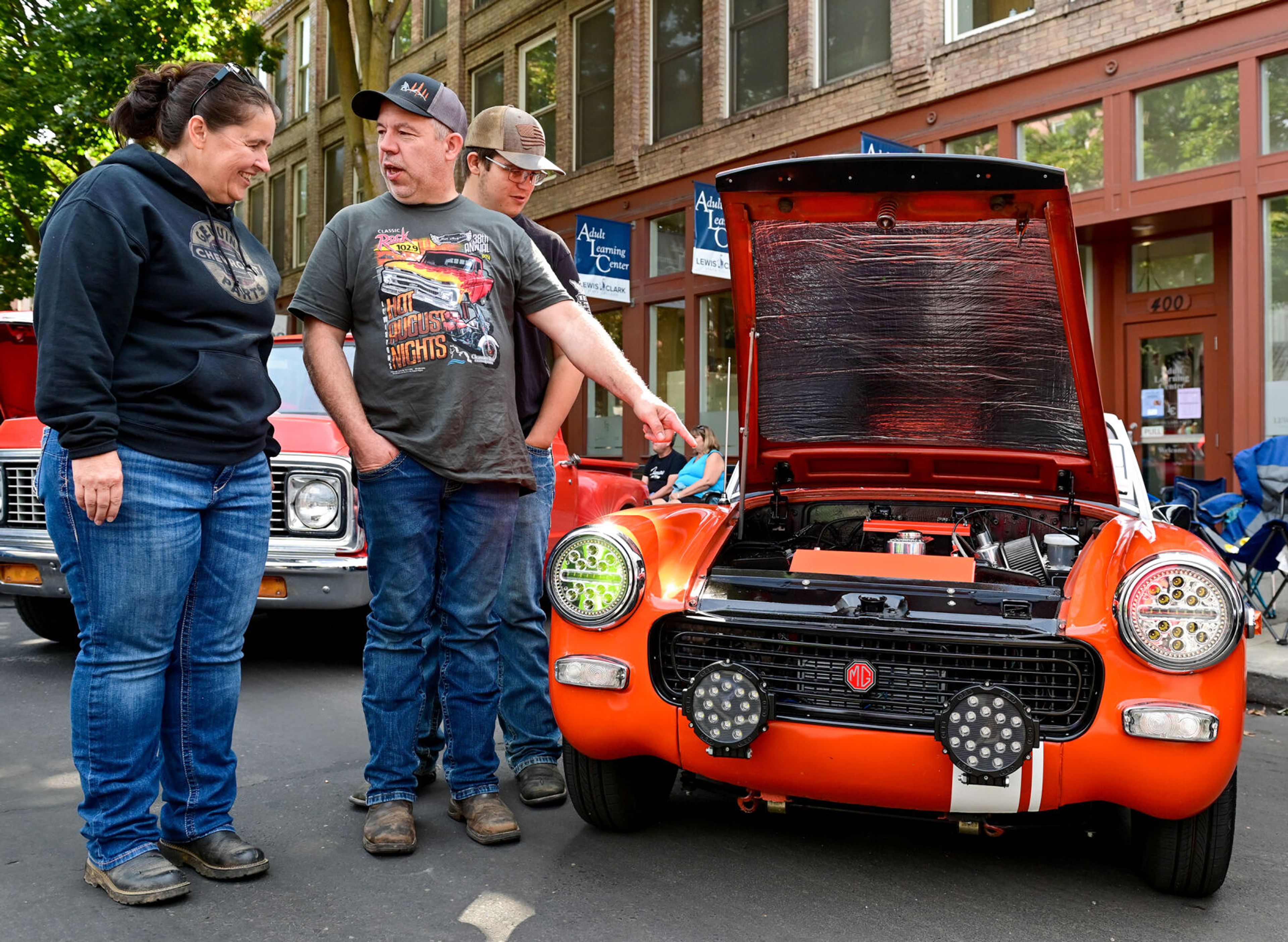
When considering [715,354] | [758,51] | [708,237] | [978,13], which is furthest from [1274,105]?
[715,354]

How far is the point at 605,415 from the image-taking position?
55.8ft

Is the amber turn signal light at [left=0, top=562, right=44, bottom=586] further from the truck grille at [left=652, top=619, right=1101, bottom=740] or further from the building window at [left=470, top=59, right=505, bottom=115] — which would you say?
the building window at [left=470, top=59, right=505, bottom=115]

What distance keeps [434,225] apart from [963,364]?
1715mm

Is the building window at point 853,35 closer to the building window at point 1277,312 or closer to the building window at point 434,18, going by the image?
the building window at point 1277,312

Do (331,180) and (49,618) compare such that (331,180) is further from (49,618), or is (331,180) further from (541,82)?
(49,618)

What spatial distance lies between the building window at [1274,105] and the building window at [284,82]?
23.3 m

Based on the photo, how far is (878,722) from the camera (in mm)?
2688

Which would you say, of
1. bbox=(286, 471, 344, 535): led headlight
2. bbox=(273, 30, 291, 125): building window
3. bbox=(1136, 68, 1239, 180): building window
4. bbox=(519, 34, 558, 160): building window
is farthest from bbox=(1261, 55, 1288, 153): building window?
bbox=(273, 30, 291, 125): building window

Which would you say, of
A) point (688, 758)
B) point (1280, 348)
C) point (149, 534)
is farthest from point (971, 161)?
point (1280, 348)

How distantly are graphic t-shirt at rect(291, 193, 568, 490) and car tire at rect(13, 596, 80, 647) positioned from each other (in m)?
3.91

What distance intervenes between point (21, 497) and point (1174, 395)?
30.8 feet

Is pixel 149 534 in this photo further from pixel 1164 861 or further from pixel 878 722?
pixel 1164 861

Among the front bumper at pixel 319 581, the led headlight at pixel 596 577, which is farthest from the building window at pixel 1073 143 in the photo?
the led headlight at pixel 596 577

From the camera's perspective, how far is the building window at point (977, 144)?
11.4 meters
